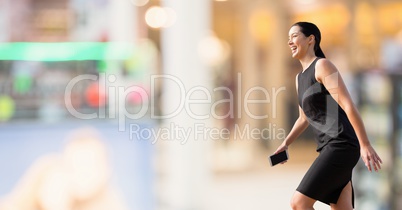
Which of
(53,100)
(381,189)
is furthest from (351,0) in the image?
(53,100)

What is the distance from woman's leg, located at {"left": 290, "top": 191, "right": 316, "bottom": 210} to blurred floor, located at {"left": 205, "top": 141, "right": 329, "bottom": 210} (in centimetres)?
825

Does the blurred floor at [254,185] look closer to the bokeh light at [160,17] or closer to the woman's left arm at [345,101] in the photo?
the bokeh light at [160,17]

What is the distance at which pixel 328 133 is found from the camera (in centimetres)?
74

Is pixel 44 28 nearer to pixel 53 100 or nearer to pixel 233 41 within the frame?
pixel 53 100

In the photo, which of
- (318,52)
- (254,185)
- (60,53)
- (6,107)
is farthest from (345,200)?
(254,185)

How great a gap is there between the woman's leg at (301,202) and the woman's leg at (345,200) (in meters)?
0.03

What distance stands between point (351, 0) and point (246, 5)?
5.73 m

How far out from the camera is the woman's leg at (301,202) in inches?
29.0

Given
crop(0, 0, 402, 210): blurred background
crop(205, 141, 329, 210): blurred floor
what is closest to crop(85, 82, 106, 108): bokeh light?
crop(0, 0, 402, 210): blurred background

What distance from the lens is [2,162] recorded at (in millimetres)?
5781

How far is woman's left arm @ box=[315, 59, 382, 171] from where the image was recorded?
716mm

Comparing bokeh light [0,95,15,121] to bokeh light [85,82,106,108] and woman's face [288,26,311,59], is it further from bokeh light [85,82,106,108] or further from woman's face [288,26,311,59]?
woman's face [288,26,311,59]

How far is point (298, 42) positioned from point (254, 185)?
13.3m

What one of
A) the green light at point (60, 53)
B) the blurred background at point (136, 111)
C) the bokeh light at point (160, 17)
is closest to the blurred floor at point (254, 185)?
the blurred background at point (136, 111)
